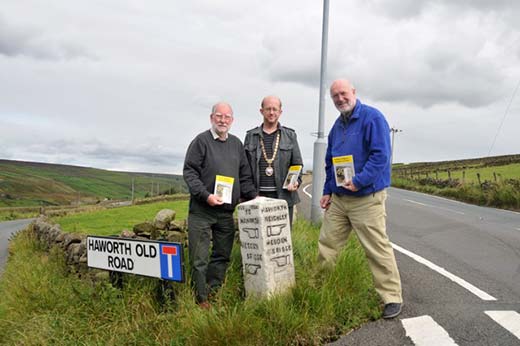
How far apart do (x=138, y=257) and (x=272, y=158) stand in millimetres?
1781

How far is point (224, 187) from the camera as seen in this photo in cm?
426

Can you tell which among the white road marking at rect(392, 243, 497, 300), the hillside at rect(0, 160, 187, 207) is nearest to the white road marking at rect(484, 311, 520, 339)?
the white road marking at rect(392, 243, 497, 300)

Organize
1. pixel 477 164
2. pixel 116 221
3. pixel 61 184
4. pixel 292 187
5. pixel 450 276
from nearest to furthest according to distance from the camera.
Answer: pixel 292 187 < pixel 450 276 < pixel 116 221 < pixel 477 164 < pixel 61 184

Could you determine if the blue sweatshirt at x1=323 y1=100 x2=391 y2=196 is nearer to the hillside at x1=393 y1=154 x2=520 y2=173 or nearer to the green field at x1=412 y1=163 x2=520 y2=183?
the green field at x1=412 y1=163 x2=520 y2=183

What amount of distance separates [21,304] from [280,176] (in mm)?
3210

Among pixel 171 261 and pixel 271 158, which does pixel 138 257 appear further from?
pixel 271 158

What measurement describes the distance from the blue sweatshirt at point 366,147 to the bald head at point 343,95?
0.08m

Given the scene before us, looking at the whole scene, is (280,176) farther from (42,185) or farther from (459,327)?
(42,185)

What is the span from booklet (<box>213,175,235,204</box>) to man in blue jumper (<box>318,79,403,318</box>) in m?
1.07

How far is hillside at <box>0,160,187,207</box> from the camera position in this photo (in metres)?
89.5

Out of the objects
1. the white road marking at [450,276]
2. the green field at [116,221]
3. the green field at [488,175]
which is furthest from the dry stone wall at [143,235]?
the green field at [488,175]

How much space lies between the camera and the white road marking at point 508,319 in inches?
144

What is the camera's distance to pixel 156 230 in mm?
5574

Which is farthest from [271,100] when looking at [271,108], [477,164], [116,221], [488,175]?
[477,164]
